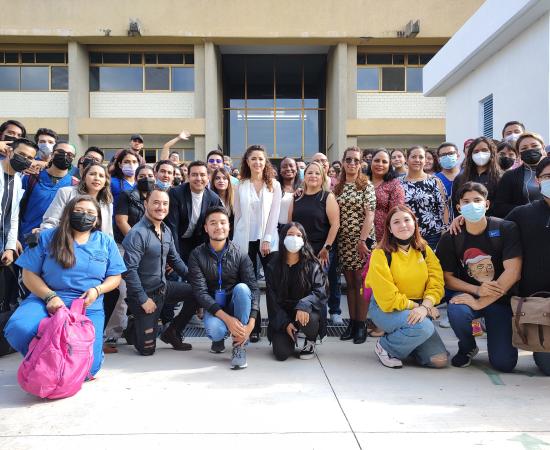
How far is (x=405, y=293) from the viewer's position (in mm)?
4227

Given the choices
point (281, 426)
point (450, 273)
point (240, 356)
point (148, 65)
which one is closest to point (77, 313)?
point (240, 356)

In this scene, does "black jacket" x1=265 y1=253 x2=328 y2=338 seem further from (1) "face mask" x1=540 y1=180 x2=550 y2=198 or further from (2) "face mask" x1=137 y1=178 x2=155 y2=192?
(1) "face mask" x1=540 y1=180 x2=550 y2=198

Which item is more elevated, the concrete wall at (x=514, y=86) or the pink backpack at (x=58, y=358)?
the concrete wall at (x=514, y=86)

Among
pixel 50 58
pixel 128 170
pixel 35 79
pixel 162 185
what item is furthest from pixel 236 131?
pixel 128 170

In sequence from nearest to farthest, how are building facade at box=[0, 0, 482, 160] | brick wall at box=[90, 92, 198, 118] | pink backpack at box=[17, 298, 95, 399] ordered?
pink backpack at box=[17, 298, 95, 399] < building facade at box=[0, 0, 482, 160] < brick wall at box=[90, 92, 198, 118]

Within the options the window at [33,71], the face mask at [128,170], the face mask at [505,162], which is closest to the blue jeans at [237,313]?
the face mask at [128,170]

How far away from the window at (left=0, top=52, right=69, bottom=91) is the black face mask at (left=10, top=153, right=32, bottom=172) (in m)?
16.9

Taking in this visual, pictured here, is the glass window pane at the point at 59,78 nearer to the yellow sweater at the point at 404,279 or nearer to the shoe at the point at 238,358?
the shoe at the point at 238,358

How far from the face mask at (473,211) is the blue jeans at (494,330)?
2.45ft

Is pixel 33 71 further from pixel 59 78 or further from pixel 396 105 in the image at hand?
pixel 396 105

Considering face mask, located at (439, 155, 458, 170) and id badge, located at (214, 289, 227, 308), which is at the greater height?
face mask, located at (439, 155, 458, 170)

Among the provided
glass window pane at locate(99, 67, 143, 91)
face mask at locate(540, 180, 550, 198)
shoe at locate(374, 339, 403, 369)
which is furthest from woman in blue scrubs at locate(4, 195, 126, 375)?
glass window pane at locate(99, 67, 143, 91)

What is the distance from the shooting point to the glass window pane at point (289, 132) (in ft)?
69.9

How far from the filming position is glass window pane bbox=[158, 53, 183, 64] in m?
19.9
